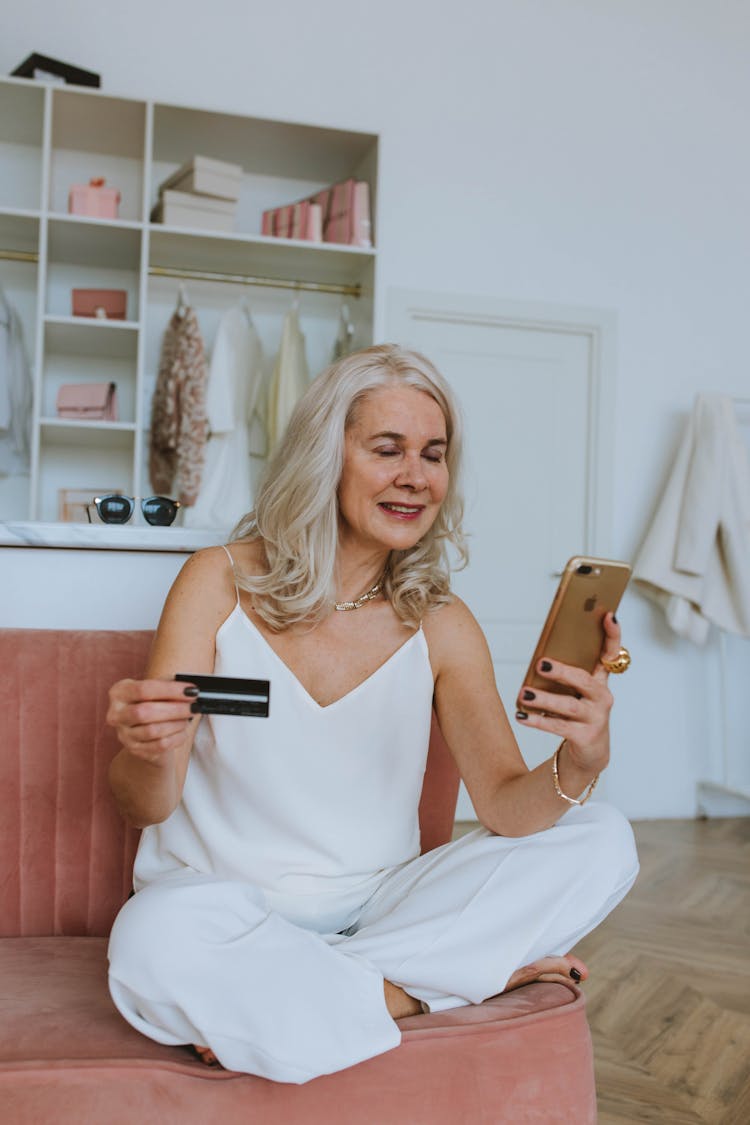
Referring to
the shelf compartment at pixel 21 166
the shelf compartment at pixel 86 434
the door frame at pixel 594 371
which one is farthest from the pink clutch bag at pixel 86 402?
the door frame at pixel 594 371

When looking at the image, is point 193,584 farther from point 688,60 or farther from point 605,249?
point 688,60

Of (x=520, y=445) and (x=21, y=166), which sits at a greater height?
(x=21, y=166)

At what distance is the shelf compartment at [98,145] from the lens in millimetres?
3498

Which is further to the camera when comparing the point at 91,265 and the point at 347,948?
the point at 91,265

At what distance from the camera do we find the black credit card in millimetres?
1129

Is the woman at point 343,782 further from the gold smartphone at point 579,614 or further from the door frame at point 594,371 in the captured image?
the door frame at point 594,371

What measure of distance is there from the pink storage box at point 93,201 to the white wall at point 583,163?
51 cm

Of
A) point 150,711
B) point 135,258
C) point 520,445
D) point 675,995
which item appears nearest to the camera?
point 150,711

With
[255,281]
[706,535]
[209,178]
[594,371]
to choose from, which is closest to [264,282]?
[255,281]

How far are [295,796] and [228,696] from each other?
349mm

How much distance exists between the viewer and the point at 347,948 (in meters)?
1.23

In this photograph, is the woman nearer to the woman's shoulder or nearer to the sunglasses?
the woman's shoulder

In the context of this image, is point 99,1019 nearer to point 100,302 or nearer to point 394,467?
point 394,467

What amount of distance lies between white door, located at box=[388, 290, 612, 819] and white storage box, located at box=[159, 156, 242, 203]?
744mm
